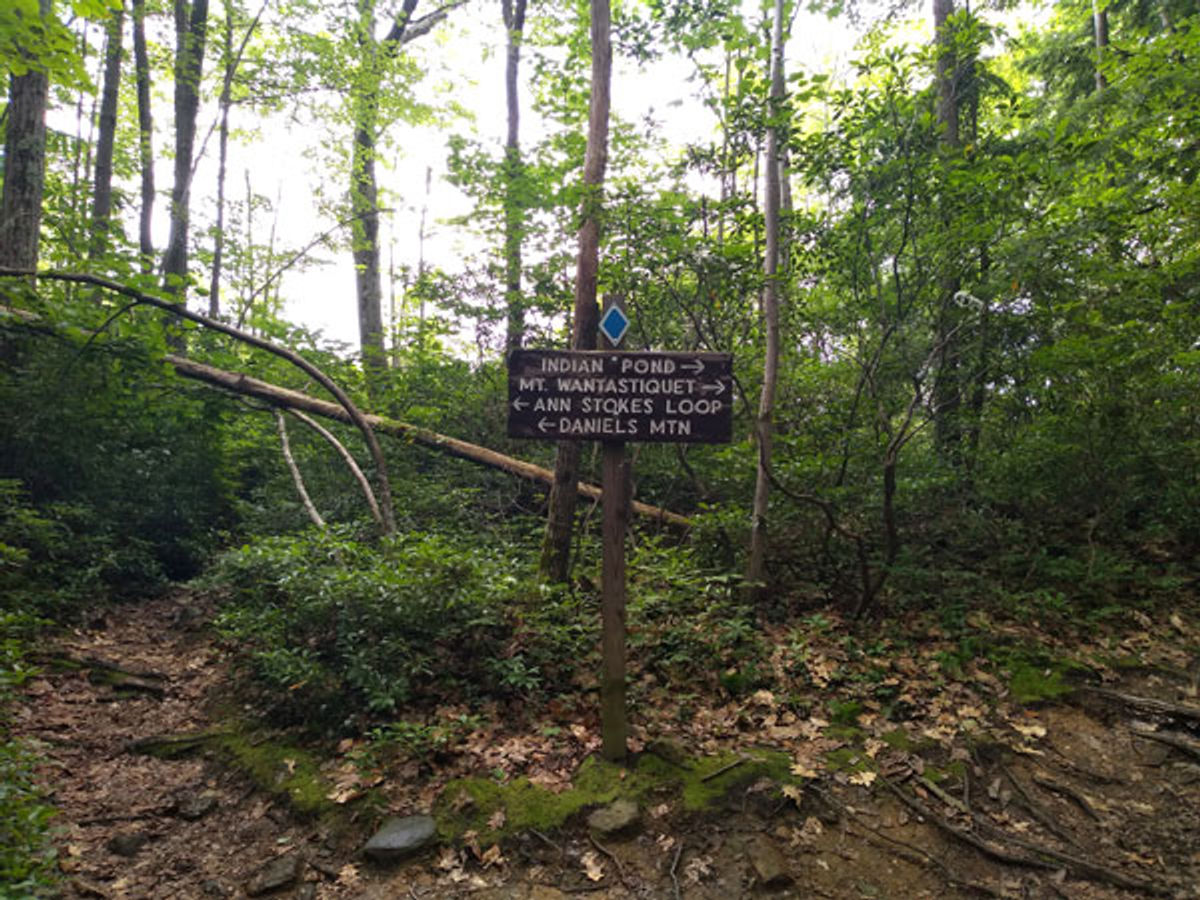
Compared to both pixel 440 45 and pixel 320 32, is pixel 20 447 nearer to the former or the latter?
pixel 320 32

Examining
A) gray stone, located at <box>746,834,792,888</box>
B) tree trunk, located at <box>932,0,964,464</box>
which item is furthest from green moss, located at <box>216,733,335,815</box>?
tree trunk, located at <box>932,0,964,464</box>

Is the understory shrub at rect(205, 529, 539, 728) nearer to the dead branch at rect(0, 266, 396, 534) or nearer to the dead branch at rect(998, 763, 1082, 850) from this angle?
the dead branch at rect(0, 266, 396, 534)

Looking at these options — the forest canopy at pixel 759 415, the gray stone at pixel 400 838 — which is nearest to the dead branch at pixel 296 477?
the forest canopy at pixel 759 415

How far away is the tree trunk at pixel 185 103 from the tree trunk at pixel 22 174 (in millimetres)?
4697

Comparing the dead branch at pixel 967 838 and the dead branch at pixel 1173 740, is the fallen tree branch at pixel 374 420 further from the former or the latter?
the dead branch at pixel 1173 740

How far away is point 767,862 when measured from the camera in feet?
11.9

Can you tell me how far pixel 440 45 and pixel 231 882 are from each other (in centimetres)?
2135

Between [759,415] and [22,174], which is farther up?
[22,174]

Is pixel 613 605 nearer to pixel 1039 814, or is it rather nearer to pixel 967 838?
pixel 967 838

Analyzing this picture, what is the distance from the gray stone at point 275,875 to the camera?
141 inches

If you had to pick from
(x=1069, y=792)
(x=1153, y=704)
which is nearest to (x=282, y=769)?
(x=1069, y=792)

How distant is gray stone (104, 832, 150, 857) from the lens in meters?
3.88

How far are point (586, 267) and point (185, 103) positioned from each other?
40.8 ft

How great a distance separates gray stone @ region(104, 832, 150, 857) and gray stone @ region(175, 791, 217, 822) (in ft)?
0.93
